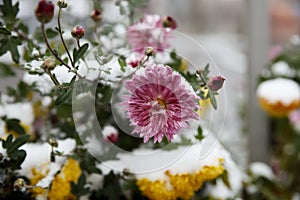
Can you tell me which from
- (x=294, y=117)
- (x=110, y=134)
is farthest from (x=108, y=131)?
(x=294, y=117)

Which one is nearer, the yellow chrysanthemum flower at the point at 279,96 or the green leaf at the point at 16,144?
Answer: the green leaf at the point at 16,144

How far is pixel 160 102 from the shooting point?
1.34 ft

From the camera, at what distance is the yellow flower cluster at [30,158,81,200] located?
0.52 m

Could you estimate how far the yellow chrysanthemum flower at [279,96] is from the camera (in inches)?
39.5

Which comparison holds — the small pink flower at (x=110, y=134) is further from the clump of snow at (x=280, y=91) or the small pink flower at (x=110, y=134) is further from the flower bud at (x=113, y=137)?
the clump of snow at (x=280, y=91)

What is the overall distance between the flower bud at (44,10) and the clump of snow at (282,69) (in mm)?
726

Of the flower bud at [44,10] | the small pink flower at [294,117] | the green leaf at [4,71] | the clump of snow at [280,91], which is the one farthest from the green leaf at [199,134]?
the small pink flower at [294,117]

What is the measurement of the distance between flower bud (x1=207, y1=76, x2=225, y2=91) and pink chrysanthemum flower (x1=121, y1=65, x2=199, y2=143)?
0.11 feet

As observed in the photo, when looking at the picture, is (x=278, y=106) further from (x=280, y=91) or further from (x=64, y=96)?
(x=64, y=96)

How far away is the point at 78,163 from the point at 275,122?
0.83m

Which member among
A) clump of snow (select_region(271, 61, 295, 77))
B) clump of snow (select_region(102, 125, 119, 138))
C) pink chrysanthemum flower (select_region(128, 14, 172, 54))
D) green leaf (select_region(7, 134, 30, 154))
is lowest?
green leaf (select_region(7, 134, 30, 154))

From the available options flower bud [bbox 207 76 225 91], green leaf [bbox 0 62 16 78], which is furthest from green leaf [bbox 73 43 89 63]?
green leaf [bbox 0 62 16 78]

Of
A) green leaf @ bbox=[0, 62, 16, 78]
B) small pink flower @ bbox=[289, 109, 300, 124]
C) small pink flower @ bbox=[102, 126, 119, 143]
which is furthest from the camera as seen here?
small pink flower @ bbox=[289, 109, 300, 124]

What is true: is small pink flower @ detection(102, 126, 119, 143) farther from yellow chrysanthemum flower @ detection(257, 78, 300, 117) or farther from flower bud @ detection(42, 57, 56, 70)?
yellow chrysanthemum flower @ detection(257, 78, 300, 117)
